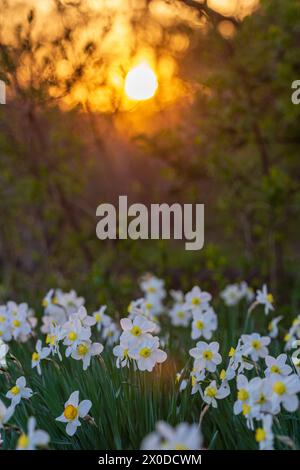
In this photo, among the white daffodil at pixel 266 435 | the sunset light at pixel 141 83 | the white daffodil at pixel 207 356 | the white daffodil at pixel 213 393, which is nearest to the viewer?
the white daffodil at pixel 266 435

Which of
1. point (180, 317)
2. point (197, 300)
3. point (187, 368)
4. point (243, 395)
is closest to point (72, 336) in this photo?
point (187, 368)

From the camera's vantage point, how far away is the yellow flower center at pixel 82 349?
2.21 m

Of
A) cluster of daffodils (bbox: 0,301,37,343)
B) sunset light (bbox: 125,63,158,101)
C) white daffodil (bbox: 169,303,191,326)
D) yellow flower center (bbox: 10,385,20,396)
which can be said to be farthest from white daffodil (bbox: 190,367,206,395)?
sunset light (bbox: 125,63,158,101)

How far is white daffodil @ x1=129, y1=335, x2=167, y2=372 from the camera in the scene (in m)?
2.15

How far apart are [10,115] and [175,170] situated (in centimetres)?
133

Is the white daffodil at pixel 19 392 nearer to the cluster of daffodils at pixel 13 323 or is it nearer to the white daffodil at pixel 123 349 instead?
the white daffodil at pixel 123 349

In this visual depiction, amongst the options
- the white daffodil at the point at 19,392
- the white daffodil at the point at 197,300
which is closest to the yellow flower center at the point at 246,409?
the white daffodil at the point at 19,392

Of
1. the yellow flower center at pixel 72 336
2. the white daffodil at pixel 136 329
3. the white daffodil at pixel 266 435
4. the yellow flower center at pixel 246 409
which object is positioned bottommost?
the white daffodil at pixel 266 435

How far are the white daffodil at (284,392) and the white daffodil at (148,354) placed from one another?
0.46 metres

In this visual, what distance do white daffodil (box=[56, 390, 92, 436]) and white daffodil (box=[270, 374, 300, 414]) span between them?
57 cm

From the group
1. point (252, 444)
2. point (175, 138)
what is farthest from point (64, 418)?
point (175, 138)

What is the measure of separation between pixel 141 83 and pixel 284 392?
10.7 feet

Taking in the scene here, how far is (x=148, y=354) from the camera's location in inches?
84.7
